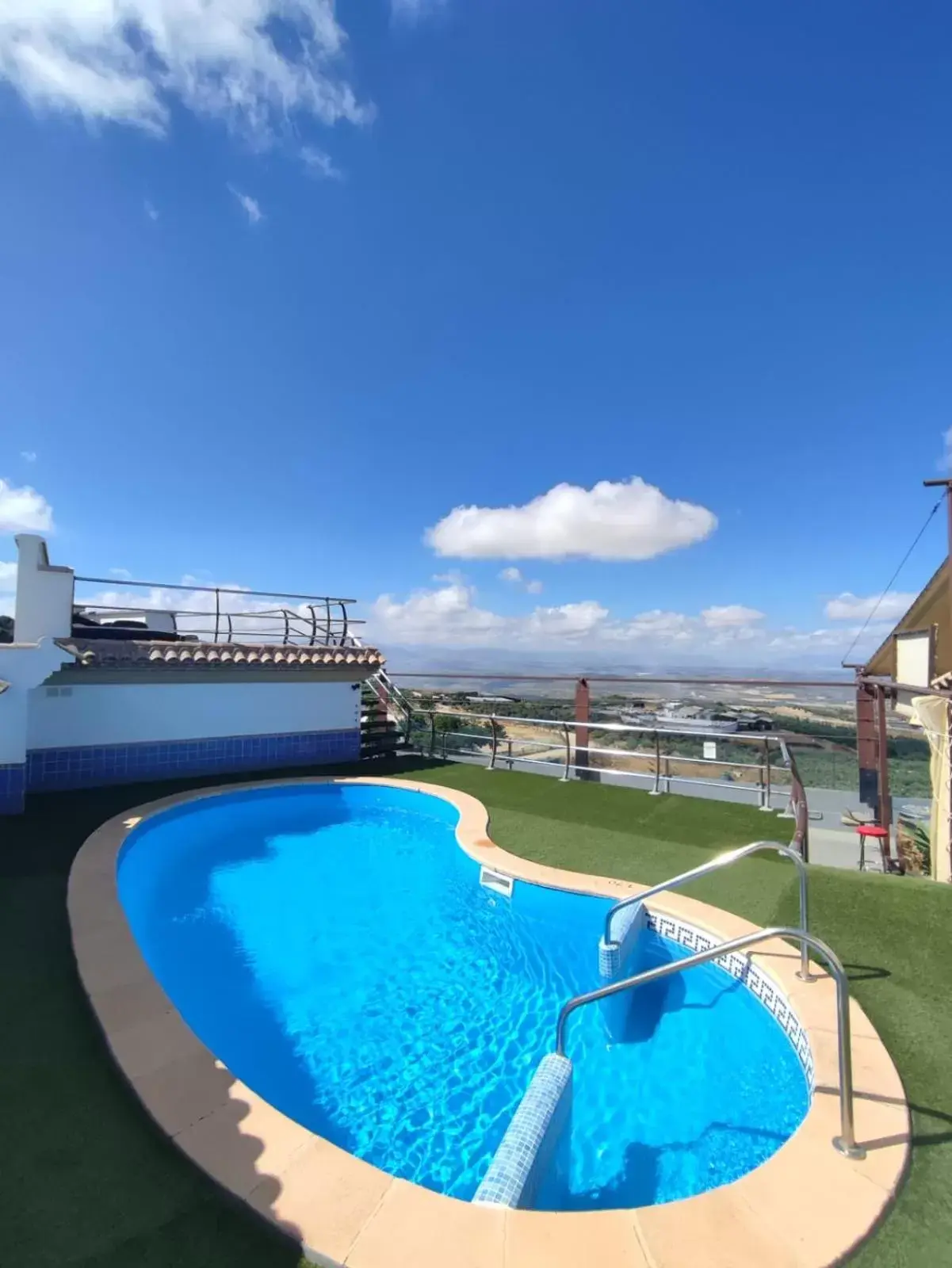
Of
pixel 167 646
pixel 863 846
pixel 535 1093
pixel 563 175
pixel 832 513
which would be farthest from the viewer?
pixel 832 513

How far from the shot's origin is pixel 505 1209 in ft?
6.59

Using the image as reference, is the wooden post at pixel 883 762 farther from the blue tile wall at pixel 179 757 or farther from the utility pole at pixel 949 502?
the blue tile wall at pixel 179 757

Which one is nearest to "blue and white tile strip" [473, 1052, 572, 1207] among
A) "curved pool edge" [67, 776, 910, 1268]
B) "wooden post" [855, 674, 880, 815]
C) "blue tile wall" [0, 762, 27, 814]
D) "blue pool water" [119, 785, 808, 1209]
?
"curved pool edge" [67, 776, 910, 1268]

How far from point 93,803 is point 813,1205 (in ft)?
28.5

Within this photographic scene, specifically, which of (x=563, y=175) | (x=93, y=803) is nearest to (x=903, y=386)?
(x=563, y=175)

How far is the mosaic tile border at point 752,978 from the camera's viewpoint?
9.77 feet

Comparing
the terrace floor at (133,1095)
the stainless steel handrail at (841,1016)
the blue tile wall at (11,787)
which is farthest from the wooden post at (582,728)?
the blue tile wall at (11,787)

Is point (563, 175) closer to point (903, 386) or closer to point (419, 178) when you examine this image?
point (419, 178)

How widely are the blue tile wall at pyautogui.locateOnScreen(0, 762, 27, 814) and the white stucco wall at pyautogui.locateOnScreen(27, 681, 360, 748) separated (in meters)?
1.71

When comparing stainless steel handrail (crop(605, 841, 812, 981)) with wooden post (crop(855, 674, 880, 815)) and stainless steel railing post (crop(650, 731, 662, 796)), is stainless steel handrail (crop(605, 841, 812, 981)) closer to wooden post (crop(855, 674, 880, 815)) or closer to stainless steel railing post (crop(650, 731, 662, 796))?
stainless steel railing post (crop(650, 731, 662, 796))

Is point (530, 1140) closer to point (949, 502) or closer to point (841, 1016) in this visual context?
point (841, 1016)

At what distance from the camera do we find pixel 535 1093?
2547 millimetres

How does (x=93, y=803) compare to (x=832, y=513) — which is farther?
(x=832, y=513)

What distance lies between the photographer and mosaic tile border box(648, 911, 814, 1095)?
298cm
